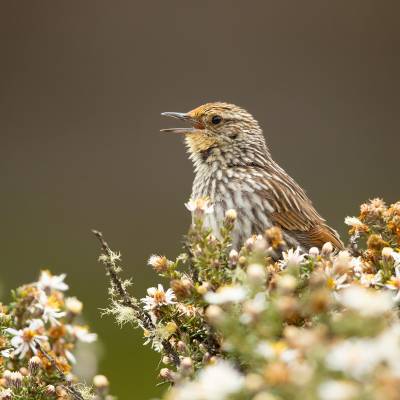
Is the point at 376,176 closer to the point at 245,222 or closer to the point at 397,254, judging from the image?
the point at 245,222

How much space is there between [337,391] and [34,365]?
43.1 inches

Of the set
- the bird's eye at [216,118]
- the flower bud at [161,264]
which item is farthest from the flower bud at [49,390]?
the bird's eye at [216,118]

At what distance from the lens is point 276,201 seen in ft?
11.7

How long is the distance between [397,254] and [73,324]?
2.72 ft

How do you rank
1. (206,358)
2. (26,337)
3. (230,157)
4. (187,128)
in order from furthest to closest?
1. (187,128)
2. (230,157)
3. (26,337)
4. (206,358)

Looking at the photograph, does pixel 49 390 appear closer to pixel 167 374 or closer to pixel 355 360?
pixel 167 374

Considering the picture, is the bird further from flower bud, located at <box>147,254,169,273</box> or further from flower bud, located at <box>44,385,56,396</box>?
flower bud, located at <box>44,385,56,396</box>

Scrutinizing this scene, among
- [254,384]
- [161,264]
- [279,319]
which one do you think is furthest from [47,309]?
[254,384]

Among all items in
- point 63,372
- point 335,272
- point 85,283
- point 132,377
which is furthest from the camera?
point 85,283

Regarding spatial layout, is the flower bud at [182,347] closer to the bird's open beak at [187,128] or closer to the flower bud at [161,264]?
the flower bud at [161,264]

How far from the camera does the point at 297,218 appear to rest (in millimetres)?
3529

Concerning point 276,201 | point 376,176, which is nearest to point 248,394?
point 276,201

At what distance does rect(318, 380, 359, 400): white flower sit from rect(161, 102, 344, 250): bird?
2031 millimetres

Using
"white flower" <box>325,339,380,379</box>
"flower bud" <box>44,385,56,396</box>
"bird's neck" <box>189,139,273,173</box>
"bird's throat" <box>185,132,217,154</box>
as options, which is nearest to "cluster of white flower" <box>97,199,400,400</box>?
"white flower" <box>325,339,380,379</box>
